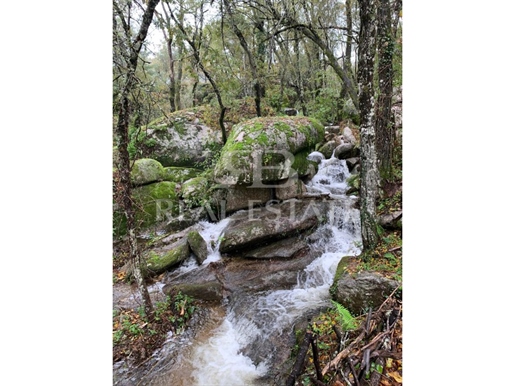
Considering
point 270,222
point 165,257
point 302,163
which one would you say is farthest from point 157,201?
point 302,163

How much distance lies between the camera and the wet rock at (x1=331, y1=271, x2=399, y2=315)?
347cm

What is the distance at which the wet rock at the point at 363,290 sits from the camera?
3.47m

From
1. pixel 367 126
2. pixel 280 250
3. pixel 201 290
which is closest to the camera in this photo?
pixel 367 126

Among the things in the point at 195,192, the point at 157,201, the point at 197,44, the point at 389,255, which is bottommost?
the point at 389,255

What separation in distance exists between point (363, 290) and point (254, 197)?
13.5ft

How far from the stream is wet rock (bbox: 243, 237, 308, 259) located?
0.32 meters

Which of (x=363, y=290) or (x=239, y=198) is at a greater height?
(x=239, y=198)

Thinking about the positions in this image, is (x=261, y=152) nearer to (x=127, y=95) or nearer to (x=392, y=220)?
(x=392, y=220)

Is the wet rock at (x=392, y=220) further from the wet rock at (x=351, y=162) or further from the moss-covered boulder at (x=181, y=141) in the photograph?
the moss-covered boulder at (x=181, y=141)

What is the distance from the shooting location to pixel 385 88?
4668 millimetres

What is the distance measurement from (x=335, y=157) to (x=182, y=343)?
7.36m

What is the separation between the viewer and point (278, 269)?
5.66 meters
